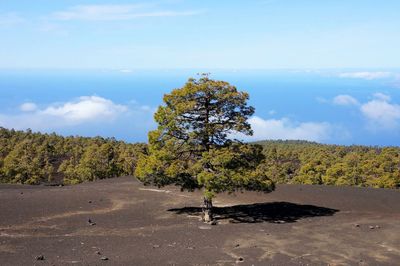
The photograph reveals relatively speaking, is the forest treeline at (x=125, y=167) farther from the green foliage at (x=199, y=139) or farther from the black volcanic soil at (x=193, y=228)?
the green foliage at (x=199, y=139)

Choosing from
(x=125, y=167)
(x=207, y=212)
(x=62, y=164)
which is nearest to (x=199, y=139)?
(x=207, y=212)

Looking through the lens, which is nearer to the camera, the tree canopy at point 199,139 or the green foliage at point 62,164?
the tree canopy at point 199,139

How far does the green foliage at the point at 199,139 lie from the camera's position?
24.4 metres

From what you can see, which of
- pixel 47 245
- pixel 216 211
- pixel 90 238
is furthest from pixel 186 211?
pixel 47 245

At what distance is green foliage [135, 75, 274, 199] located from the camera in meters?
24.4

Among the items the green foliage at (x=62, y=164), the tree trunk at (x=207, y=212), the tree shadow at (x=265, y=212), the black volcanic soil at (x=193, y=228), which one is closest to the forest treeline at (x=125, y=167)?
the green foliage at (x=62, y=164)

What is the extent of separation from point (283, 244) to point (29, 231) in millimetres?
13102

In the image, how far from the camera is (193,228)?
24.0 metres

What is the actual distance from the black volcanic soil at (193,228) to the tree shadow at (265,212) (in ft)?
0.22

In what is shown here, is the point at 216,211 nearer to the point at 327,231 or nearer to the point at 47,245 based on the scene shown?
the point at 327,231

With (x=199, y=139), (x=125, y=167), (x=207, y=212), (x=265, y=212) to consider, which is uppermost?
(x=199, y=139)

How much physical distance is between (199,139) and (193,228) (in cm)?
511

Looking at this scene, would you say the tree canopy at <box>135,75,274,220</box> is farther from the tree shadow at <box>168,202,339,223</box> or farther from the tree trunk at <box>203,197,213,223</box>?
the tree shadow at <box>168,202,339,223</box>

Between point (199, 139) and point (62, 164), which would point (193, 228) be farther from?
point (62, 164)
